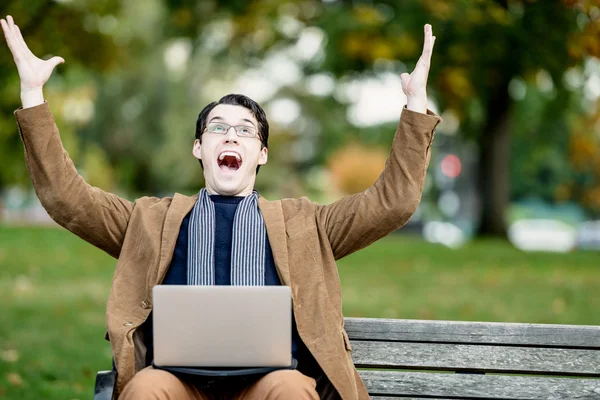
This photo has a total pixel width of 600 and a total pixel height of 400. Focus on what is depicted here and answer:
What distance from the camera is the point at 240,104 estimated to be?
12.5ft

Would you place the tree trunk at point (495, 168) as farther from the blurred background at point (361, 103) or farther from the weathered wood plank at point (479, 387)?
the weathered wood plank at point (479, 387)

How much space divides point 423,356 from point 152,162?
34.5 m

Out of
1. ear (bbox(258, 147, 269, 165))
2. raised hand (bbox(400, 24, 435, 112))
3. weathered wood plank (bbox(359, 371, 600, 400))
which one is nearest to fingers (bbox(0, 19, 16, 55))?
ear (bbox(258, 147, 269, 165))

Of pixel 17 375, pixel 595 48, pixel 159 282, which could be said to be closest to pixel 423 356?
pixel 159 282

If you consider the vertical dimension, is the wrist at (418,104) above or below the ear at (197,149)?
above

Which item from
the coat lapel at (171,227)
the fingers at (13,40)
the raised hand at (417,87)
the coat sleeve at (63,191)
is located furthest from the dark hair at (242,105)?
the fingers at (13,40)

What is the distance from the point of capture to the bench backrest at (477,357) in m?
3.60

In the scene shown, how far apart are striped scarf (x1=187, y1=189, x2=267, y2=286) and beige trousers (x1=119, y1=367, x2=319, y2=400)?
16.0 inches

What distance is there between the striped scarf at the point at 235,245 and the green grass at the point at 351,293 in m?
2.76

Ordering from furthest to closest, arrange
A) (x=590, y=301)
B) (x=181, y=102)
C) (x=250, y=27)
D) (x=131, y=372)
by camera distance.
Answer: (x=181, y=102) → (x=250, y=27) → (x=590, y=301) → (x=131, y=372)

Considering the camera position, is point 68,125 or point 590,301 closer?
point 590,301

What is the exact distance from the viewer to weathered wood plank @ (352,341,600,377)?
11.8ft

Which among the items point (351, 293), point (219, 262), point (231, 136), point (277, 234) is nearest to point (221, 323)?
point (219, 262)

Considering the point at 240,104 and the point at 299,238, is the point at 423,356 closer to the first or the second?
the point at 299,238
